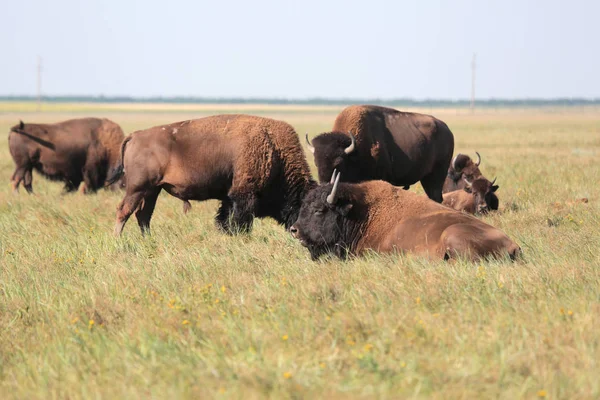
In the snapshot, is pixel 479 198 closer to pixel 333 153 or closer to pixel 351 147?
pixel 351 147

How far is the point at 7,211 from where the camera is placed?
1315cm

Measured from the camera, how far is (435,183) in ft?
42.5

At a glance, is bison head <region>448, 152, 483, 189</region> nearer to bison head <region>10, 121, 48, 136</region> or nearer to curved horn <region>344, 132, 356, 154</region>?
curved horn <region>344, 132, 356, 154</region>

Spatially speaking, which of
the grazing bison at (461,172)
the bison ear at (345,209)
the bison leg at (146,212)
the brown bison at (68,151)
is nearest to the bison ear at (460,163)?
the grazing bison at (461,172)

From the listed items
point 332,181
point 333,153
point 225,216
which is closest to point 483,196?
point 333,153

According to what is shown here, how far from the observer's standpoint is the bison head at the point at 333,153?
440 inches

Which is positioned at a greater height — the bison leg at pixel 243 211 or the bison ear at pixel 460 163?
the bison ear at pixel 460 163

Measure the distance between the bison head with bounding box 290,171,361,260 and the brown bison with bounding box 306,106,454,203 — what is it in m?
2.87

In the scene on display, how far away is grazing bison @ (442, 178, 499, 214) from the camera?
12599 mm

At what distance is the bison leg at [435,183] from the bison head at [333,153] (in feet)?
6.55

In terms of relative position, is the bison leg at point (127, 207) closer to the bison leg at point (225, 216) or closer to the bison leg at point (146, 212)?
the bison leg at point (146, 212)

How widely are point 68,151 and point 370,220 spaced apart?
12180mm

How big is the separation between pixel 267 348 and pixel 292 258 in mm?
3186

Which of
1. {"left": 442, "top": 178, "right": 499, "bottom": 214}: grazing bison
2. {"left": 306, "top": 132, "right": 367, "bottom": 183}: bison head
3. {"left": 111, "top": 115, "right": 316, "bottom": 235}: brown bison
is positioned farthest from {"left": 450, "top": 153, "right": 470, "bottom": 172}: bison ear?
{"left": 111, "top": 115, "right": 316, "bottom": 235}: brown bison
